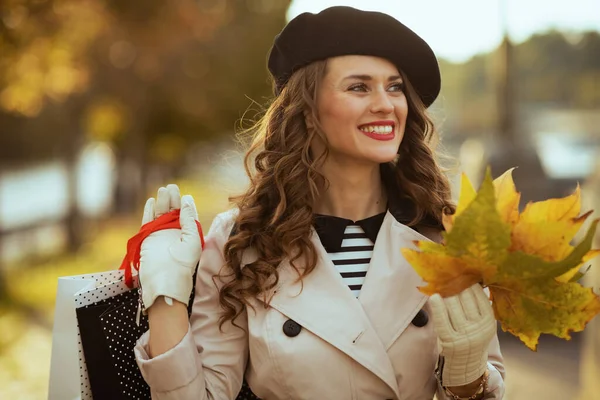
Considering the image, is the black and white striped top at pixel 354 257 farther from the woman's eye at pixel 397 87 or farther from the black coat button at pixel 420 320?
the woman's eye at pixel 397 87

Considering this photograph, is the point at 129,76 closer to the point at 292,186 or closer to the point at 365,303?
the point at 292,186

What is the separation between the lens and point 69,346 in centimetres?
295

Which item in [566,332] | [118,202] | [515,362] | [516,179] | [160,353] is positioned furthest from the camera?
[118,202]

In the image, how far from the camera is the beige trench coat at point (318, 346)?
9.48 feet

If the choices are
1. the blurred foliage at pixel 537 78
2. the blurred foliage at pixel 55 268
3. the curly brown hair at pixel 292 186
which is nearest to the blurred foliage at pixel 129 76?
the blurred foliage at pixel 55 268

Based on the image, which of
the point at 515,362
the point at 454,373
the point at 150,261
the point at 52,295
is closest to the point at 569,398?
the point at 515,362

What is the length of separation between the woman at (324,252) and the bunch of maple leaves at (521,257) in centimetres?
30

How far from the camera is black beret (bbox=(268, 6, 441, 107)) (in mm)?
3074

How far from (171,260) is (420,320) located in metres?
0.97

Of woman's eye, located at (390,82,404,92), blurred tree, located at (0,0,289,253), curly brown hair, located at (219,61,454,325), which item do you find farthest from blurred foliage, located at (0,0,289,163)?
woman's eye, located at (390,82,404,92)

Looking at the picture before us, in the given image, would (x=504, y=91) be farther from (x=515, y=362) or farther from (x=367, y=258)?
(x=367, y=258)

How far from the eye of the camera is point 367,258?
319 cm

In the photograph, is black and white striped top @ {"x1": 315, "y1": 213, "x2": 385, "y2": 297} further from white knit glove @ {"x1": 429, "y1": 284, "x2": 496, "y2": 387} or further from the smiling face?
white knit glove @ {"x1": 429, "y1": 284, "x2": 496, "y2": 387}

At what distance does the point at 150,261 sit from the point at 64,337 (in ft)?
1.43
